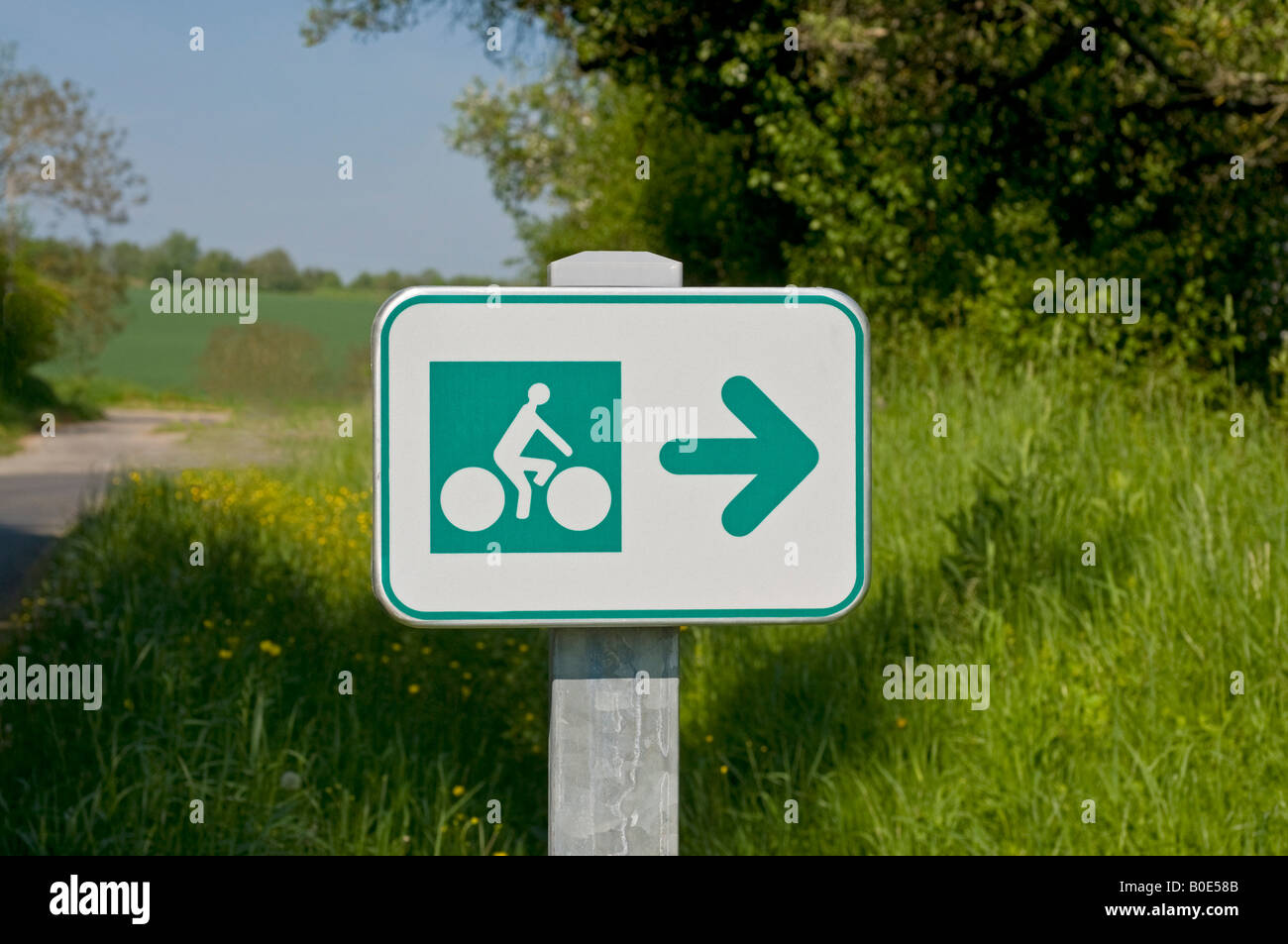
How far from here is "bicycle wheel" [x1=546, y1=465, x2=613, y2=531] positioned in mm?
1606

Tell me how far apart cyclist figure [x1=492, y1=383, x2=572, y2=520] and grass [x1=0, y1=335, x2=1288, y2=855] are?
8.62 feet

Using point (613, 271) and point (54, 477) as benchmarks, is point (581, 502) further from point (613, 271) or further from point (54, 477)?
point (54, 477)

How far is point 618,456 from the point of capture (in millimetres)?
1609

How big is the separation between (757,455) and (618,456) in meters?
0.17

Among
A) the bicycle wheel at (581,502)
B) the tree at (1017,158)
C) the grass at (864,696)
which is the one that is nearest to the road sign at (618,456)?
the bicycle wheel at (581,502)

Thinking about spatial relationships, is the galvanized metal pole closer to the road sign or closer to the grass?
the road sign

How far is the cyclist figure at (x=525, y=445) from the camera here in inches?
62.9

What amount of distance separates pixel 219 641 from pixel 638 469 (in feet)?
14.7

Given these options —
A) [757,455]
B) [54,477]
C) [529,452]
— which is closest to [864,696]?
[757,455]

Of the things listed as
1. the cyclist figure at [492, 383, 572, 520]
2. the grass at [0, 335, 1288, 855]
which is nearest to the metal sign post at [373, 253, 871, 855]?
the cyclist figure at [492, 383, 572, 520]

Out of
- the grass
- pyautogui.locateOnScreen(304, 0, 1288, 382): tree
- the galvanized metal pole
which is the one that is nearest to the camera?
the galvanized metal pole

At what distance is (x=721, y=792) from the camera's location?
451 cm

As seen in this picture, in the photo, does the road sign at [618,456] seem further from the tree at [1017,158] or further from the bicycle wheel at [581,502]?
the tree at [1017,158]

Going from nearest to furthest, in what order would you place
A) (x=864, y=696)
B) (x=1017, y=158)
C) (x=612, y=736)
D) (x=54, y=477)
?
(x=612, y=736) → (x=864, y=696) → (x=1017, y=158) → (x=54, y=477)
